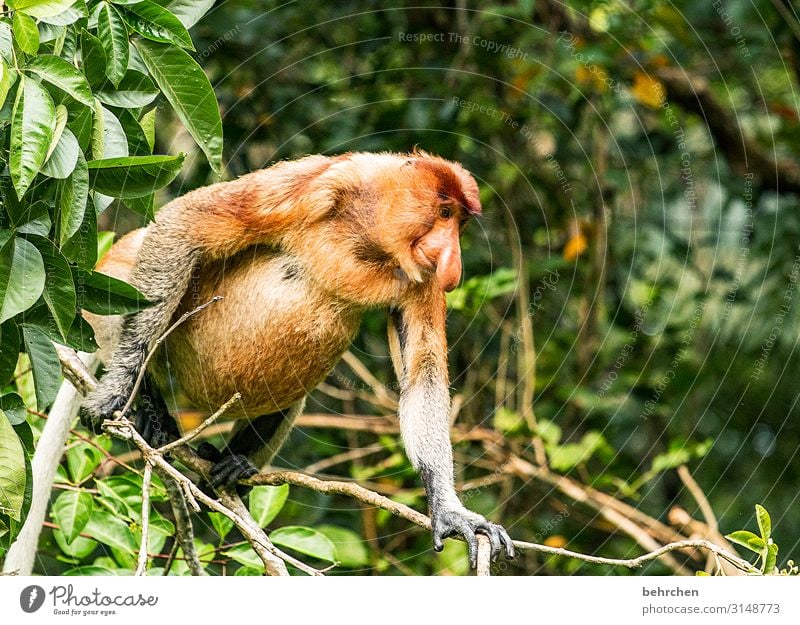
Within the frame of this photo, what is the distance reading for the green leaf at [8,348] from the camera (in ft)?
7.93

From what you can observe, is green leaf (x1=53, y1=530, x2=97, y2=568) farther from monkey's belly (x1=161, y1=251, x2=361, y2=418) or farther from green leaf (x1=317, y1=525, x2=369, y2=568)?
green leaf (x1=317, y1=525, x2=369, y2=568)

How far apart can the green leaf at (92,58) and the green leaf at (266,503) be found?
1672 millimetres

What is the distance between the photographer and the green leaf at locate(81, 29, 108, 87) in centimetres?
237

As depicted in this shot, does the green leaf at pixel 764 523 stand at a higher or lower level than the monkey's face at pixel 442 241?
lower

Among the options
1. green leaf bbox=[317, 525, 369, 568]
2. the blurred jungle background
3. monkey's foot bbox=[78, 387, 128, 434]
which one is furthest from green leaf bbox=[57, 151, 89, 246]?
the blurred jungle background

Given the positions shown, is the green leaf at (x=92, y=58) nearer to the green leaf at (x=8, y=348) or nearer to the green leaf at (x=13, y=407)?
the green leaf at (x=8, y=348)

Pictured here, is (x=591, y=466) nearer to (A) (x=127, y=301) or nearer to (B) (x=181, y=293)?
(B) (x=181, y=293)

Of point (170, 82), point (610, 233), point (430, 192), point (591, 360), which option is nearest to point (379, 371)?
point (591, 360)

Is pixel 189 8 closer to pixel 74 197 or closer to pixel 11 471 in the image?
pixel 74 197

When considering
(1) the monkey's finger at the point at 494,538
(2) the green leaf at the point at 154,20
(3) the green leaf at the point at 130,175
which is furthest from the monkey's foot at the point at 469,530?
(2) the green leaf at the point at 154,20

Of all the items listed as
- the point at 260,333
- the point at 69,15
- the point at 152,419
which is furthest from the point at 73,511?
the point at 69,15

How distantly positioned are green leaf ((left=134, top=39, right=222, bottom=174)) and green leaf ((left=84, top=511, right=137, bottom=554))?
1585 millimetres

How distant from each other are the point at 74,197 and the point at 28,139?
0.22 metres

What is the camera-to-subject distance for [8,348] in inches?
95.7
